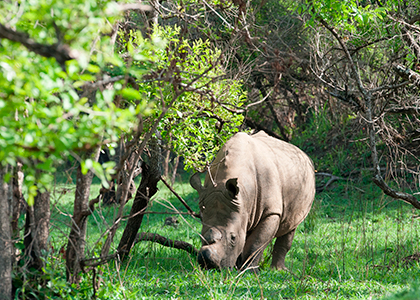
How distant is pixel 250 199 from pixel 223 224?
49 cm

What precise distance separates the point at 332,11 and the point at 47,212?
457 cm

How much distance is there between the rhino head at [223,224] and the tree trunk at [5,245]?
228 centimetres

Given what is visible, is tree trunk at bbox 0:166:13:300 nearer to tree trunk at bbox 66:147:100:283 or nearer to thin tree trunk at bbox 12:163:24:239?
thin tree trunk at bbox 12:163:24:239

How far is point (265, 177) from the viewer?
5.94 metres

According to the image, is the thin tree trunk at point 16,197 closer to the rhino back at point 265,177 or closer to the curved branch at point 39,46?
the curved branch at point 39,46

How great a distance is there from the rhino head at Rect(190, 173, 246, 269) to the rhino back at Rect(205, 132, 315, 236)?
0.41 feet

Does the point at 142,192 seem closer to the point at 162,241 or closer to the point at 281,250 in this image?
the point at 162,241

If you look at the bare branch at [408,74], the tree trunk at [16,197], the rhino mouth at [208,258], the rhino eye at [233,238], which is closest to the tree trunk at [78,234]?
the tree trunk at [16,197]

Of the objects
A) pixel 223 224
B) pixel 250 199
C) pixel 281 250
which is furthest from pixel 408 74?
pixel 223 224

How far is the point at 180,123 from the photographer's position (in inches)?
203

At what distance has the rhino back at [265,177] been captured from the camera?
18.9 feet

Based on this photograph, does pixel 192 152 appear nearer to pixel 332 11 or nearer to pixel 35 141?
pixel 332 11

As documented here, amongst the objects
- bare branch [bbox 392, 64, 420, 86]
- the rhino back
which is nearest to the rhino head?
the rhino back

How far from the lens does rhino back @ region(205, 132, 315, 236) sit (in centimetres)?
577
